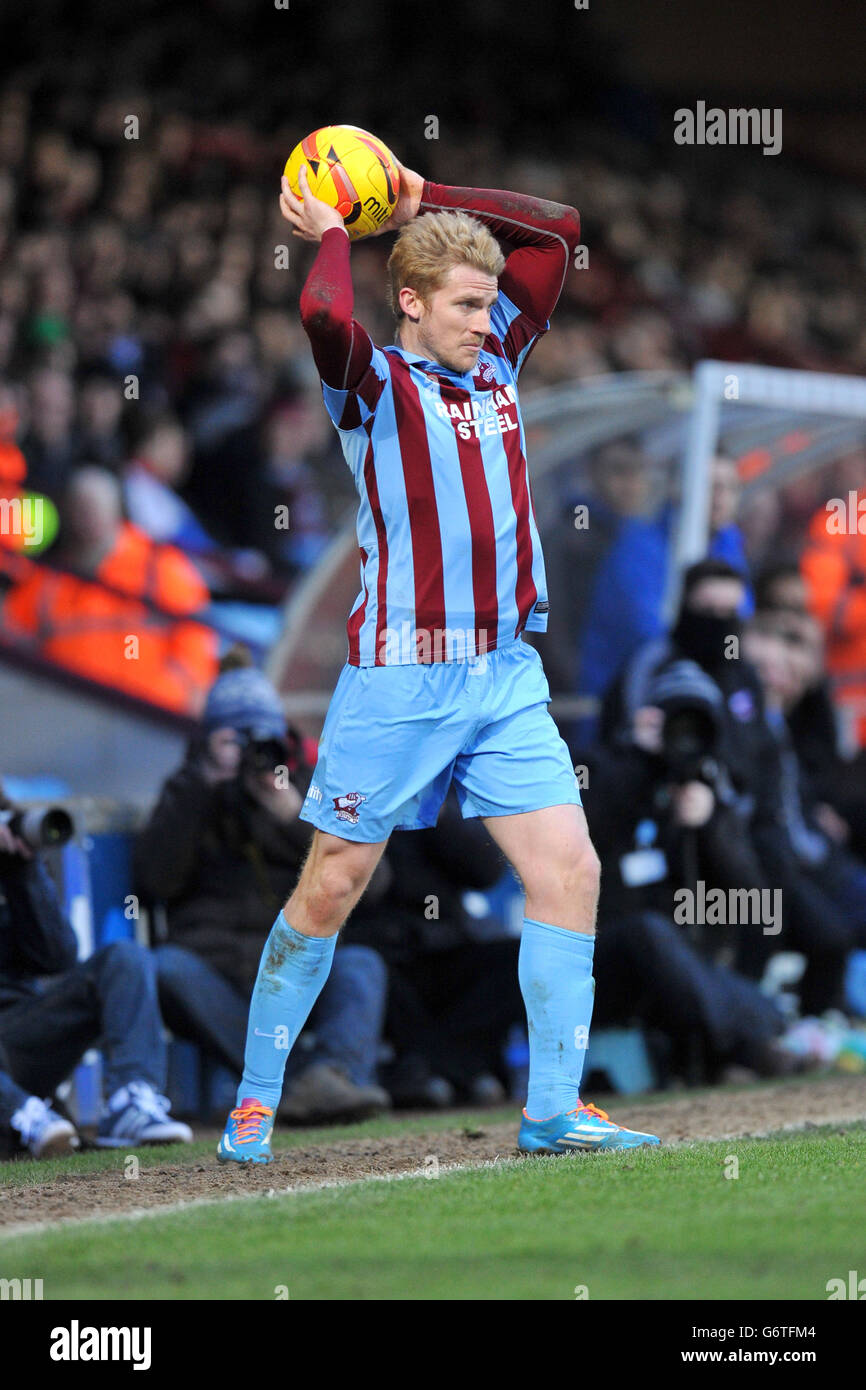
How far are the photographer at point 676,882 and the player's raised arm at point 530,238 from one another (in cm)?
255

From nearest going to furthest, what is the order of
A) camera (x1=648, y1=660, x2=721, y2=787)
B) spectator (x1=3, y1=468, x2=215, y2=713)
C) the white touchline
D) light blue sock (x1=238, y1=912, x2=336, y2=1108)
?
the white touchline → light blue sock (x1=238, y1=912, x2=336, y2=1108) → camera (x1=648, y1=660, x2=721, y2=787) → spectator (x1=3, y1=468, x2=215, y2=713)

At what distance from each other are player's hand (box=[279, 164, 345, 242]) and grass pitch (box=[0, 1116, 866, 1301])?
81.1 inches

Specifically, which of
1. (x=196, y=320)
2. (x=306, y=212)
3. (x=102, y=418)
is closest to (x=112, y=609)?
(x=102, y=418)

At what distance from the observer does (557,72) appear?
65.0 ft

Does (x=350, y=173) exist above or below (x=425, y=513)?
above

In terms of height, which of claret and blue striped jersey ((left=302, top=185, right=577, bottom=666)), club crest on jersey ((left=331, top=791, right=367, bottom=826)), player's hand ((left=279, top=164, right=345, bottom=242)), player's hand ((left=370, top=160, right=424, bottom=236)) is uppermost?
player's hand ((left=370, top=160, right=424, bottom=236))

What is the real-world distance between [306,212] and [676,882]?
11.4 ft

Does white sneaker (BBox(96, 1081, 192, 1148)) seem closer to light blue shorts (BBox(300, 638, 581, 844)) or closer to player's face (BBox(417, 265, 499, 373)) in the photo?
light blue shorts (BBox(300, 638, 581, 844))

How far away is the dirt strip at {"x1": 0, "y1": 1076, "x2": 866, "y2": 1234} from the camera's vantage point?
12.8 ft

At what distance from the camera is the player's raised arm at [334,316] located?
382 centimetres

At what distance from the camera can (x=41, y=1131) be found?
488 cm

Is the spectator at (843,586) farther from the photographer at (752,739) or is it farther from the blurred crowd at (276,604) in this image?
the photographer at (752,739)

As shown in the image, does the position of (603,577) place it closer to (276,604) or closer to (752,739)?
(752,739)

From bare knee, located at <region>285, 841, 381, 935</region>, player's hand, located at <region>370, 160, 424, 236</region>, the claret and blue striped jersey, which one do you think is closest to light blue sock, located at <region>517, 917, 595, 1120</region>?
bare knee, located at <region>285, 841, 381, 935</region>
